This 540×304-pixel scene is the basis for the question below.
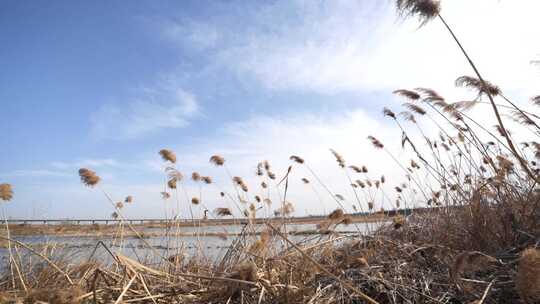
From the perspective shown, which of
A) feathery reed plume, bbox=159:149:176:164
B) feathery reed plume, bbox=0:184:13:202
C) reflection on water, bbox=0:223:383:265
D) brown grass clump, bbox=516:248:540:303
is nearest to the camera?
brown grass clump, bbox=516:248:540:303

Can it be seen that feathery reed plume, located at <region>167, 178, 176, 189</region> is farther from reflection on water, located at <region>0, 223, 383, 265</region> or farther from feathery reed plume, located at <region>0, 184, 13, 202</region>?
feathery reed plume, located at <region>0, 184, 13, 202</region>

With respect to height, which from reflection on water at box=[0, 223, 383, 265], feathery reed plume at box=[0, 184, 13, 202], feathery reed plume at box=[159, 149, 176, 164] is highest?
feathery reed plume at box=[159, 149, 176, 164]

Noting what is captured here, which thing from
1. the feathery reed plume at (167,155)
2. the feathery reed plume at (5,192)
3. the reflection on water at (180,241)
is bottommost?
the reflection on water at (180,241)

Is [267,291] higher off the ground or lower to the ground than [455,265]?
lower

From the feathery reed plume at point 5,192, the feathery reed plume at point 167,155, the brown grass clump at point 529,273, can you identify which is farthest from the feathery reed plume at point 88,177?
the brown grass clump at point 529,273

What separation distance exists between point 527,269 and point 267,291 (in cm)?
146

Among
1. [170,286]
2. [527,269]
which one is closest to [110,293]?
[170,286]

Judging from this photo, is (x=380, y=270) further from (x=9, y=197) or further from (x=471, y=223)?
(x=9, y=197)

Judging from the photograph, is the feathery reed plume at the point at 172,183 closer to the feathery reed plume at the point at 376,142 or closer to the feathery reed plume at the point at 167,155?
the feathery reed plume at the point at 167,155

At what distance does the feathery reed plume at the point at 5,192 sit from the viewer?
3.28 metres

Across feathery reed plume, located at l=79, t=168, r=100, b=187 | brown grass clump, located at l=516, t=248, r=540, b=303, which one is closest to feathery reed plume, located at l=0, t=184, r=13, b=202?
feathery reed plume, located at l=79, t=168, r=100, b=187

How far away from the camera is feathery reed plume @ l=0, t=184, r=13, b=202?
328 cm

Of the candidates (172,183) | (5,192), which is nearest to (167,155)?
(172,183)

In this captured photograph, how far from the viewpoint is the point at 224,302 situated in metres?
2.24
